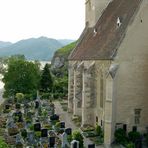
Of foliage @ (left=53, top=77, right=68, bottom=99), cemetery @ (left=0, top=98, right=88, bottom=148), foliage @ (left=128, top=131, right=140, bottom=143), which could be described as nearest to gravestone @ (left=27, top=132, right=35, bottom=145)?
cemetery @ (left=0, top=98, right=88, bottom=148)

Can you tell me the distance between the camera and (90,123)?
41344 millimetres

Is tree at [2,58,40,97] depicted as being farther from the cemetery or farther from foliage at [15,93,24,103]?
the cemetery

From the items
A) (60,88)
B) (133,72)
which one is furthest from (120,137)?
(60,88)

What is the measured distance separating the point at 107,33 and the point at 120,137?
11717mm

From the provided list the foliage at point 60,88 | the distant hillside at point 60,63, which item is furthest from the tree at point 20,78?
the distant hillside at point 60,63

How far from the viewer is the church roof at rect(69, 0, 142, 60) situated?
117 feet

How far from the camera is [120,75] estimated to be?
114 feet

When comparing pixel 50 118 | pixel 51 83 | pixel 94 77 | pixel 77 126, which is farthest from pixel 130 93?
pixel 51 83

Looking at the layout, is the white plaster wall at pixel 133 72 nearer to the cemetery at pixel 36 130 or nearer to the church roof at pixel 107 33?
the church roof at pixel 107 33

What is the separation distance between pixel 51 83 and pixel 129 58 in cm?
3593

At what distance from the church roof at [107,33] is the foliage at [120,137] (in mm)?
6735

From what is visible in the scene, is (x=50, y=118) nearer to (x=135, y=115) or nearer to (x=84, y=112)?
(x=84, y=112)

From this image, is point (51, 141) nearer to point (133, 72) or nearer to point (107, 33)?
point (133, 72)

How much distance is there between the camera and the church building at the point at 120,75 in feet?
113
